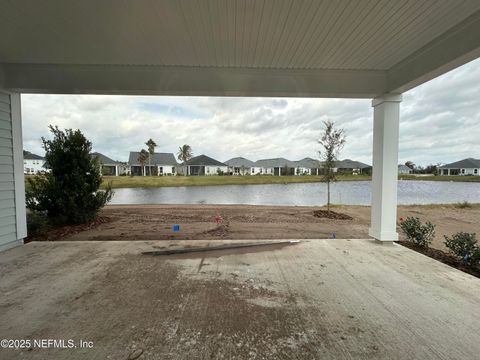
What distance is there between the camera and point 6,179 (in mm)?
3375

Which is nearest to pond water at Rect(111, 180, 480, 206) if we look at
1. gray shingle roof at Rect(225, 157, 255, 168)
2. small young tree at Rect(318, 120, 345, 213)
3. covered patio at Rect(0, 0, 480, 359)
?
small young tree at Rect(318, 120, 345, 213)

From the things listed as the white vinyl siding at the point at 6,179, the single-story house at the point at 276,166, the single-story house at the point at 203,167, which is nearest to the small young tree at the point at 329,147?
the white vinyl siding at the point at 6,179

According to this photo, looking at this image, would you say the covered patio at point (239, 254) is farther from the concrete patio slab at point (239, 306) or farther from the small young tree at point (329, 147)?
the small young tree at point (329, 147)

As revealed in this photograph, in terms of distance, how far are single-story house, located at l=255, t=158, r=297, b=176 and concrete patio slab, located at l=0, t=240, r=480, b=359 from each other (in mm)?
42443

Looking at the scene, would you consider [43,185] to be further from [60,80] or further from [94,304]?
[94,304]

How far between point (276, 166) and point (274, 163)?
5.79 feet

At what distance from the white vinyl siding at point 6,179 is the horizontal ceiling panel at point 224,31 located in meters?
0.84

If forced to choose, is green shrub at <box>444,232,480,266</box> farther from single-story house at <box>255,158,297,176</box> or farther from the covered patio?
single-story house at <box>255,158,297,176</box>

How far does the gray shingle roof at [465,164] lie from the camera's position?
37688 millimetres

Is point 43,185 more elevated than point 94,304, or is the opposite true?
point 43,185

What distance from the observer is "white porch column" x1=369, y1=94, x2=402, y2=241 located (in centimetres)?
350

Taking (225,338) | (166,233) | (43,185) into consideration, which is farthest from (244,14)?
(43,185)

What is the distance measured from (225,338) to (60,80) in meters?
4.11

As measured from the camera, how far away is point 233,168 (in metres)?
44.8
